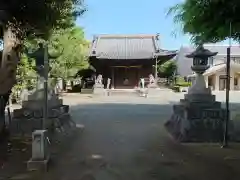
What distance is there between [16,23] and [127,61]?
32927 millimetres

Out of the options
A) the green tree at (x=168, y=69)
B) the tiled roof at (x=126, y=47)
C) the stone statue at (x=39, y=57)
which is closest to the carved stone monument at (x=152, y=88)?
the tiled roof at (x=126, y=47)

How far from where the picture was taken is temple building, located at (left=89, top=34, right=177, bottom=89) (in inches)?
1614

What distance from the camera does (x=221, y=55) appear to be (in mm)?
65750

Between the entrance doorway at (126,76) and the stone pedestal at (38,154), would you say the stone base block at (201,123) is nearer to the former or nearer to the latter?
the stone pedestal at (38,154)

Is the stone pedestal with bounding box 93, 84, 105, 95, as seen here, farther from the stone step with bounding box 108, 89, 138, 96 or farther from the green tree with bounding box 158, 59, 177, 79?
the green tree with bounding box 158, 59, 177, 79

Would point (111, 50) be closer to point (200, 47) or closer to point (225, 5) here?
point (200, 47)

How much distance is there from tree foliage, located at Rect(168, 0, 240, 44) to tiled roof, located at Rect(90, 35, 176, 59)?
30.3 m

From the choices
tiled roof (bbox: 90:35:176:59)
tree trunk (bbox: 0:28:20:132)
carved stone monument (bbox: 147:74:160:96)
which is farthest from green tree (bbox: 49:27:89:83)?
tree trunk (bbox: 0:28:20:132)

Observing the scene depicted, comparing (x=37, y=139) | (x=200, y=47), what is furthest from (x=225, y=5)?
(x=37, y=139)

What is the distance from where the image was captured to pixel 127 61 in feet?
136

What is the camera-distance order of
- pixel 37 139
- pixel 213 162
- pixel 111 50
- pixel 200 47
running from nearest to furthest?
pixel 37 139 → pixel 213 162 → pixel 200 47 → pixel 111 50

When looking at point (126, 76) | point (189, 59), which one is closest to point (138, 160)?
point (126, 76)

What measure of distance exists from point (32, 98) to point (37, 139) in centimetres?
455

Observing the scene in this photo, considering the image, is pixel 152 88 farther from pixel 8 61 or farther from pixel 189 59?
pixel 189 59
